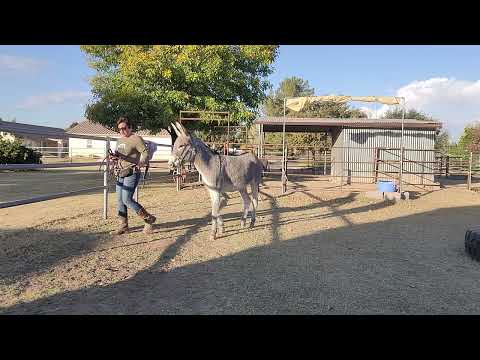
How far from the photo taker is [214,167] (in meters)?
7.23

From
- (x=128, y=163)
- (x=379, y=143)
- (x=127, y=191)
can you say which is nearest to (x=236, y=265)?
(x=127, y=191)

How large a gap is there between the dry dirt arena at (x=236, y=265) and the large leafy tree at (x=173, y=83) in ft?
22.8

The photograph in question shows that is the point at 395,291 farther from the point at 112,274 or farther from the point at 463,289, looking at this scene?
the point at 112,274

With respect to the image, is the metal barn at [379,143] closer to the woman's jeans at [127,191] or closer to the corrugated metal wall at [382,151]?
the corrugated metal wall at [382,151]

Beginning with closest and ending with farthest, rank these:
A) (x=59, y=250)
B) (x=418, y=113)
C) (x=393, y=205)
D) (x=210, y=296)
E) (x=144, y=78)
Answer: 1. (x=210, y=296)
2. (x=59, y=250)
3. (x=393, y=205)
4. (x=144, y=78)
5. (x=418, y=113)

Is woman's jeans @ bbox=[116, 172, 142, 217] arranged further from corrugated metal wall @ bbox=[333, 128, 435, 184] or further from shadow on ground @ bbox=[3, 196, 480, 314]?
corrugated metal wall @ bbox=[333, 128, 435, 184]

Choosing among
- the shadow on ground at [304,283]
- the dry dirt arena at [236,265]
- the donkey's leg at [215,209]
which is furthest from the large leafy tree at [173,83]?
the shadow on ground at [304,283]

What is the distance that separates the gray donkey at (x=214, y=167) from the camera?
6910 millimetres

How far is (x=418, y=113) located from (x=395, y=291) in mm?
55453

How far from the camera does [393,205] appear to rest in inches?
482

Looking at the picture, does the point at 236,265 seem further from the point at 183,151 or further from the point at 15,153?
the point at 15,153

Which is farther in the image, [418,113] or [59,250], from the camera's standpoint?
[418,113]
